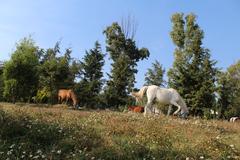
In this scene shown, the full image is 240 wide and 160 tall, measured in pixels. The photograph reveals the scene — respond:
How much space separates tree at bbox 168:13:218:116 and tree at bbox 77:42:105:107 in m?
7.55

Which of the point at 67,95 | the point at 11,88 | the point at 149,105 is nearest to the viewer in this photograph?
the point at 149,105

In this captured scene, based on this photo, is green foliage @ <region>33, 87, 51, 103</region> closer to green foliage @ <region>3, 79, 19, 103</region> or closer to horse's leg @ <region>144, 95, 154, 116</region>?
green foliage @ <region>3, 79, 19, 103</region>

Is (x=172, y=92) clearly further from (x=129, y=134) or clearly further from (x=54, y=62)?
(x=54, y=62)

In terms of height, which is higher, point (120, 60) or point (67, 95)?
point (120, 60)

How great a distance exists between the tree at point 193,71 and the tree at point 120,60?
4.75 m

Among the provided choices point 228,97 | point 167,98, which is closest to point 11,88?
point 167,98

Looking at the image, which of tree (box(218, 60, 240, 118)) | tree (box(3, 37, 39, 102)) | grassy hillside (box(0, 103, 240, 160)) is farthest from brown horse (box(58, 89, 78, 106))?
grassy hillside (box(0, 103, 240, 160))

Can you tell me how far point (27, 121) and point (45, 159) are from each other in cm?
340

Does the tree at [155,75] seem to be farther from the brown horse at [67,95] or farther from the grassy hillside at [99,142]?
the grassy hillside at [99,142]

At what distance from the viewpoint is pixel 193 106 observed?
4591 centimetres

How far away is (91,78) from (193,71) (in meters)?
10.9

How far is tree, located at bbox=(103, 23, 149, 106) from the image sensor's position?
49.9m

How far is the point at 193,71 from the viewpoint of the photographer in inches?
1881

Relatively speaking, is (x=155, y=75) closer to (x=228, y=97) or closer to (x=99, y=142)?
(x=228, y=97)
